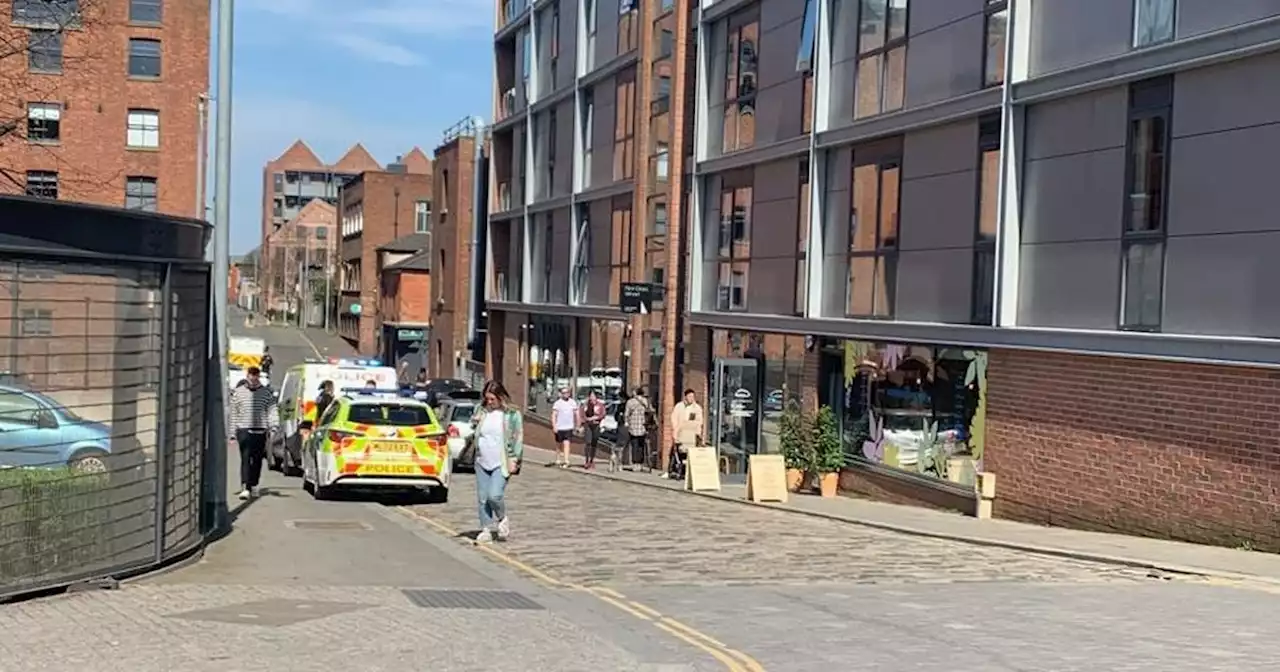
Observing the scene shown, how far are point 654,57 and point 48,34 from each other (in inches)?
696

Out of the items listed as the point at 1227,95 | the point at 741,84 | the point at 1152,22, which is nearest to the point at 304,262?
the point at 741,84

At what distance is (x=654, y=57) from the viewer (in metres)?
33.9

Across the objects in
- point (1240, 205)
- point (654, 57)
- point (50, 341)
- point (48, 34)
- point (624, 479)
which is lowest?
point (624, 479)

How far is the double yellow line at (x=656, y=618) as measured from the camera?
8695 mm

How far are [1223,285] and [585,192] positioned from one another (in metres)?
24.5

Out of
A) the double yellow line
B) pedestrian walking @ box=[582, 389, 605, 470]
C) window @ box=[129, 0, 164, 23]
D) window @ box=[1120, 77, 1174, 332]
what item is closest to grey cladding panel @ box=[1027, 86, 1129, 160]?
window @ box=[1120, 77, 1174, 332]

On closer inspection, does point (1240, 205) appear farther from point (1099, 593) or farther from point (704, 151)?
point (704, 151)

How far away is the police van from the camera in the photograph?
87.2 feet

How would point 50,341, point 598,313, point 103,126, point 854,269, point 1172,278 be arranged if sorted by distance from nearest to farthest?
point 50,341
point 1172,278
point 854,269
point 598,313
point 103,126

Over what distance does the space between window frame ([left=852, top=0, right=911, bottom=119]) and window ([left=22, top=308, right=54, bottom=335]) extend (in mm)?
14628

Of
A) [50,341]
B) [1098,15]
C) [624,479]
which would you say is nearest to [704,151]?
[624,479]

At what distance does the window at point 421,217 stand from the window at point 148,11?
74.7 feet

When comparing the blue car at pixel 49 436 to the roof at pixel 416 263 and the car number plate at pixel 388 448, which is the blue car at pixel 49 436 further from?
Result: the roof at pixel 416 263

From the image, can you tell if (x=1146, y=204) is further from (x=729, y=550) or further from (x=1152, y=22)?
(x=729, y=550)
